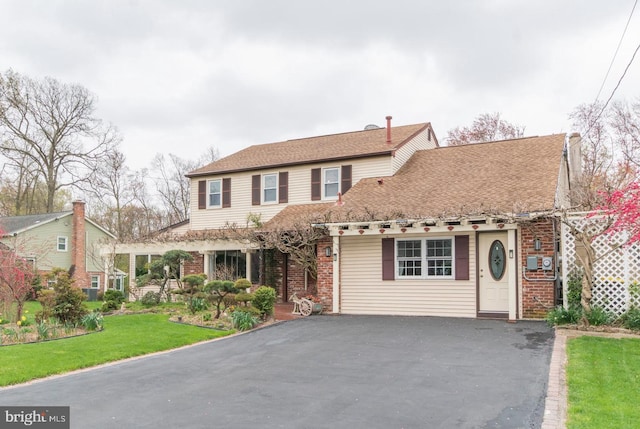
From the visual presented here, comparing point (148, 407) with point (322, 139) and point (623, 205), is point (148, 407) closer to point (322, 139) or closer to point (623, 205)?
point (623, 205)

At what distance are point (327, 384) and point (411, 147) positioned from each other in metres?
13.7

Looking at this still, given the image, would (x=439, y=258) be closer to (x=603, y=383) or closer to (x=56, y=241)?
(x=603, y=383)

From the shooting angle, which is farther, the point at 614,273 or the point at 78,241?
the point at 78,241

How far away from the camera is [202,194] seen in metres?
21.6

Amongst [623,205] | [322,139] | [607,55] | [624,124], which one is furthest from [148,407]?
[624,124]

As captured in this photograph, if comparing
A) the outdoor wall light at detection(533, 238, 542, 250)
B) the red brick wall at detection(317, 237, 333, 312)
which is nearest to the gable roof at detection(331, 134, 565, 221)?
the outdoor wall light at detection(533, 238, 542, 250)

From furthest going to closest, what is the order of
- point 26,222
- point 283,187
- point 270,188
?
point 26,222
point 270,188
point 283,187

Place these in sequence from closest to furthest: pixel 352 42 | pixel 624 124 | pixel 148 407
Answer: pixel 148 407 < pixel 352 42 < pixel 624 124

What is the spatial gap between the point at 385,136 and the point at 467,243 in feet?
26.1

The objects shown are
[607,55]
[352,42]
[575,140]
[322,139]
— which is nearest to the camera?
[607,55]

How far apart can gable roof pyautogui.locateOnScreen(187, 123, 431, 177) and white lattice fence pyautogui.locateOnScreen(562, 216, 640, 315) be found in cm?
791

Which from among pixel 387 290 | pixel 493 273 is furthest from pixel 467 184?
pixel 387 290

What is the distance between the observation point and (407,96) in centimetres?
2405

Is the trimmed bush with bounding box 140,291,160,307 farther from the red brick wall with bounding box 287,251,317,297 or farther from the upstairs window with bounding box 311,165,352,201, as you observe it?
the upstairs window with bounding box 311,165,352,201
